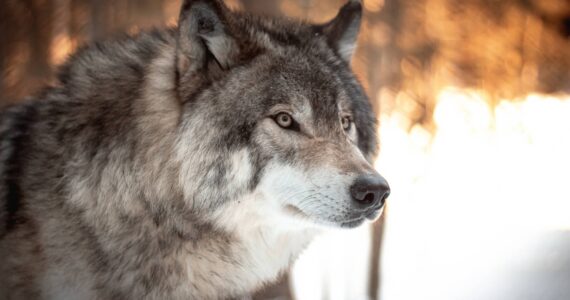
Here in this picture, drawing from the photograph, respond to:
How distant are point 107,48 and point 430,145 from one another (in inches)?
133

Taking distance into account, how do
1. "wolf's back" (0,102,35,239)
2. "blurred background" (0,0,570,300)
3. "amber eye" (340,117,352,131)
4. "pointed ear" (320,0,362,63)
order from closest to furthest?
"wolf's back" (0,102,35,239) < "amber eye" (340,117,352,131) < "pointed ear" (320,0,362,63) < "blurred background" (0,0,570,300)

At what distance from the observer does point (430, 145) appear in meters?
5.46

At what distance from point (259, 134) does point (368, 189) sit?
56 cm

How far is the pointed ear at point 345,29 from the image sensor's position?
3360mm

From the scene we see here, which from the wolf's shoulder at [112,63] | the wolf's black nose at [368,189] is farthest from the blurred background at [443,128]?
the wolf's black nose at [368,189]

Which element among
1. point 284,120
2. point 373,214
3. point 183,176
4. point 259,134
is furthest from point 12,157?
point 373,214

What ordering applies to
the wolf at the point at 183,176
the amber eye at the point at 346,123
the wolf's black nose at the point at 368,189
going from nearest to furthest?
the wolf's black nose at the point at 368,189, the wolf at the point at 183,176, the amber eye at the point at 346,123

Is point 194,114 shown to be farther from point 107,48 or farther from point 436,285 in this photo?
point 436,285

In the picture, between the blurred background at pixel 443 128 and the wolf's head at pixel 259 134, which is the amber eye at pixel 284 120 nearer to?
the wolf's head at pixel 259 134

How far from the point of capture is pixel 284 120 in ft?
8.85

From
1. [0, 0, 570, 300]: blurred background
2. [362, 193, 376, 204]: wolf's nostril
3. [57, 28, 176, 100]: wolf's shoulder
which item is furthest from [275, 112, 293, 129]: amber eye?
[0, 0, 570, 300]: blurred background

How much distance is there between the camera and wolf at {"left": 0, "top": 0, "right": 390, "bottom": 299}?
104 inches

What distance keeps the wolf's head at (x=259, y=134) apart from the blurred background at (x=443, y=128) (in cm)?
233

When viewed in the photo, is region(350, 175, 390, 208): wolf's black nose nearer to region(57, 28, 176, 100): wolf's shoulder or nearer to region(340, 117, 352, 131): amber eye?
region(340, 117, 352, 131): amber eye
